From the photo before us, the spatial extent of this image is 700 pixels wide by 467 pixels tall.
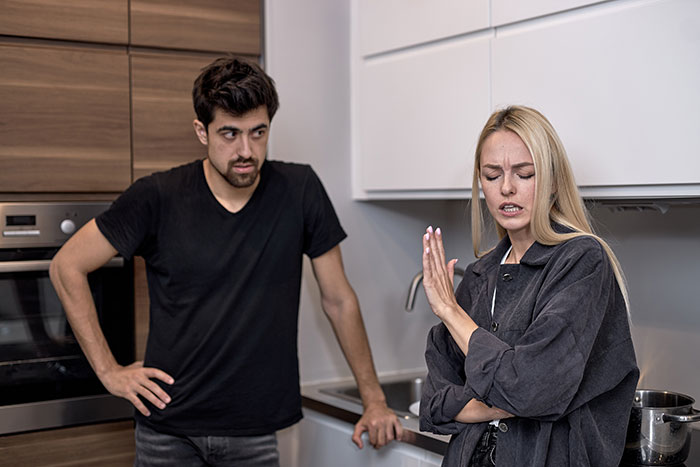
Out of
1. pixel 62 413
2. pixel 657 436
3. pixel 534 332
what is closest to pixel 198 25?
pixel 62 413

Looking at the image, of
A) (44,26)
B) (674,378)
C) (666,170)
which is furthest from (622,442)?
(44,26)

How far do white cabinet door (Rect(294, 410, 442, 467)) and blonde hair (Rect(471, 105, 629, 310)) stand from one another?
0.71 m

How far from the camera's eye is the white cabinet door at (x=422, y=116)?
2195 mm

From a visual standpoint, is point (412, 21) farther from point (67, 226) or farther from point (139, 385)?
point (139, 385)

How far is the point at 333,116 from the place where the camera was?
8.70 ft

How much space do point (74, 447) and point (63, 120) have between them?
2.83 ft

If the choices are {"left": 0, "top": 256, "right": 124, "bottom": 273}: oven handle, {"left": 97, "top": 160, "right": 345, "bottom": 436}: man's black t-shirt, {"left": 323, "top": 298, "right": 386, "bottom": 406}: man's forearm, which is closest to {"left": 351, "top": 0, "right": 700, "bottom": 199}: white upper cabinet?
{"left": 323, "top": 298, "right": 386, "bottom": 406}: man's forearm

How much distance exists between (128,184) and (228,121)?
0.49m

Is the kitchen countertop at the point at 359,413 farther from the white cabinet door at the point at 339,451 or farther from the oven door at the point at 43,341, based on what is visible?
the oven door at the point at 43,341

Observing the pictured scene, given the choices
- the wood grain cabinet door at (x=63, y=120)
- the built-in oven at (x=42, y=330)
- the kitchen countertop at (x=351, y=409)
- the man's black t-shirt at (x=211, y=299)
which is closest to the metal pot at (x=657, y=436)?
the kitchen countertop at (x=351, y=409)

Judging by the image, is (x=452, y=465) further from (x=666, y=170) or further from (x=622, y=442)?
(x=666, y=170)

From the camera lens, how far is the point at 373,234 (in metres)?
2.73

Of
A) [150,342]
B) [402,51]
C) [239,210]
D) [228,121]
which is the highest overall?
[402,51]

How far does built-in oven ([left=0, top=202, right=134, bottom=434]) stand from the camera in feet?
7.20
